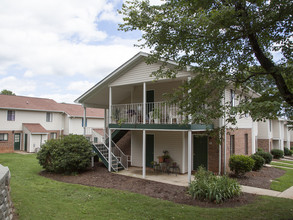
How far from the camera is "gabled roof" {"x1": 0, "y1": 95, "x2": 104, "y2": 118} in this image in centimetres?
2577

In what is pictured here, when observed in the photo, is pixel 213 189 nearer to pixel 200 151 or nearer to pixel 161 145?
pixel 200 151

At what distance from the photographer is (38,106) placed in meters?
28.1

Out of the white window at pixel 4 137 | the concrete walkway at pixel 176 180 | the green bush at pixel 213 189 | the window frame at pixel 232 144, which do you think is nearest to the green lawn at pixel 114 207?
the green bush at pixel 213 189

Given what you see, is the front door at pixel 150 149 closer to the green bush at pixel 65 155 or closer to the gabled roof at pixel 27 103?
the green bush at pixel 65 155

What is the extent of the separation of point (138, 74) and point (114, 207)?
761 cm

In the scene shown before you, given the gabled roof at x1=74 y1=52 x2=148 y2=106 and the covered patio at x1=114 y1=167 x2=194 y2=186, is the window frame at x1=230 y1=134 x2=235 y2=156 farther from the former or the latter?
the gabled roof at x1=74 y1=52 x2=148 y2=106

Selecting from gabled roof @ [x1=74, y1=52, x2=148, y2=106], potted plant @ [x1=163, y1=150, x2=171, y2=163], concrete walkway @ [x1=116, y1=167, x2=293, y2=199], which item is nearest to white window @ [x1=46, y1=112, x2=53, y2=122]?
gabled roof @ [x1=74, y1=52, x2=148, y2=106]

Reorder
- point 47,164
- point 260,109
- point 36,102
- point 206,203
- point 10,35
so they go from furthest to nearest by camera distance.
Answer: point 36,102 < point 10,35 < point 47,164 < point 206,203 < point 260,109

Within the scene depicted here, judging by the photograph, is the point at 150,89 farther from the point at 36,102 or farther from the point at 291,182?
the point at 36,102

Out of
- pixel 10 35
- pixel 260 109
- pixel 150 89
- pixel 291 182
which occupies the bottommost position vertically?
pixel 291 182

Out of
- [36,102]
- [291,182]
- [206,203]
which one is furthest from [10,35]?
[291,182]

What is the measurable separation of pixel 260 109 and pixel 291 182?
893cm

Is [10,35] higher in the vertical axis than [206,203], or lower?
higher

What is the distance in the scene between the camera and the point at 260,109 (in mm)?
5027
